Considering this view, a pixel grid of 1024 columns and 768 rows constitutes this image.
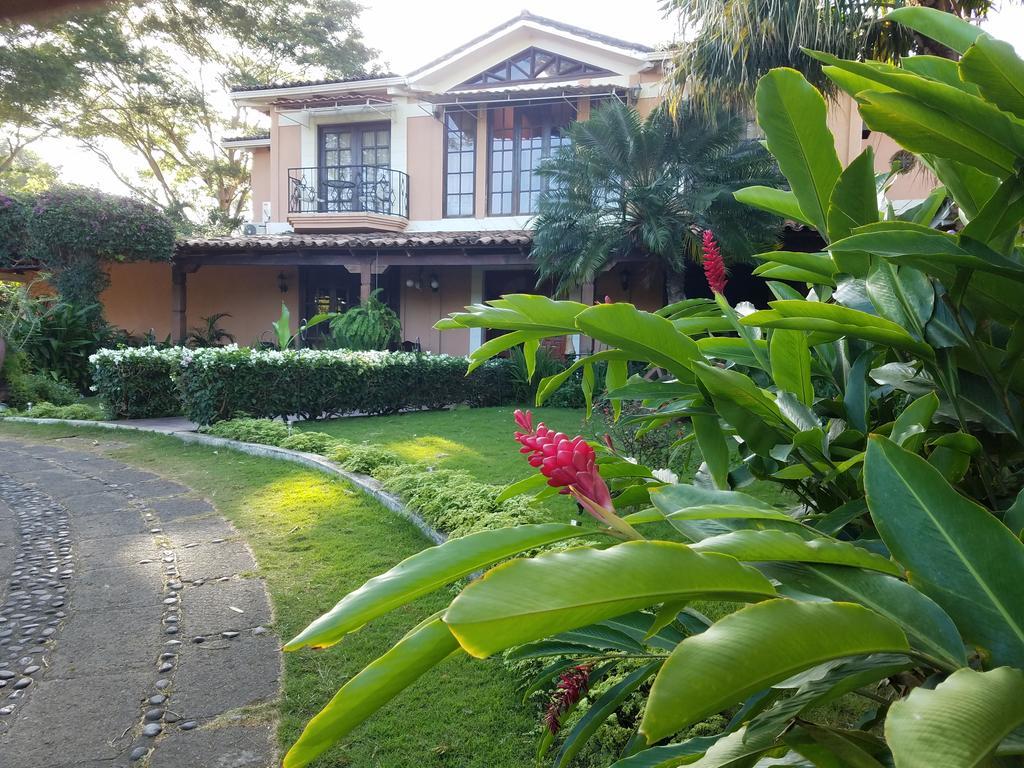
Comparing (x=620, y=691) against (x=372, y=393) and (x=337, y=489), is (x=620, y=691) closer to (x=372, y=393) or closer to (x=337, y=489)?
(x=337, y=489)

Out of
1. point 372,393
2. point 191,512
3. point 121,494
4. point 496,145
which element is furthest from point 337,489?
point 496,145

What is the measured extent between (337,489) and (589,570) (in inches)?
232

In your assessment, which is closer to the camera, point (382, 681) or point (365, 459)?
point (382, 681)

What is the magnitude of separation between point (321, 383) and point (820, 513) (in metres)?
9.88

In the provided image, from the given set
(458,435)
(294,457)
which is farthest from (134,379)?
(458,435)

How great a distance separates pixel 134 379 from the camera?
10.7 metres

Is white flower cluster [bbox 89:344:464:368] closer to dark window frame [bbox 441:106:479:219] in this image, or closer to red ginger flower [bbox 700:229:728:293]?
dark window frame [bbox 441:106:479:219]

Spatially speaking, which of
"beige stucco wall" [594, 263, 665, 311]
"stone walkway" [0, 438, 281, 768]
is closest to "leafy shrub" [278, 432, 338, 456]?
"stone walkway" [0, 438, 281, 768]

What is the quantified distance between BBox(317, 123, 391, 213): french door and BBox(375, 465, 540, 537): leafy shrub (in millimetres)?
11570

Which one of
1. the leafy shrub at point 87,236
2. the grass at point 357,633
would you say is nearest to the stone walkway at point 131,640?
the grass at point 357,633

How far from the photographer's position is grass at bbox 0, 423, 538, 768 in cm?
250

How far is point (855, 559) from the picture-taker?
75 centimetres

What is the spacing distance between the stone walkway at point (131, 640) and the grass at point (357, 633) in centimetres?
15

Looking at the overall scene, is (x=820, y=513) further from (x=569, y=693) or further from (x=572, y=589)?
(x=572, y=589)
